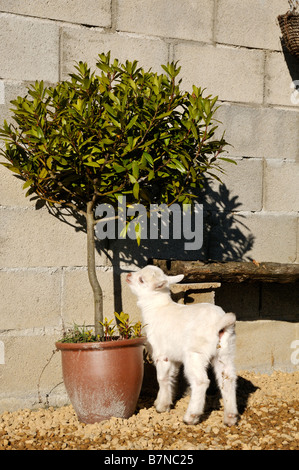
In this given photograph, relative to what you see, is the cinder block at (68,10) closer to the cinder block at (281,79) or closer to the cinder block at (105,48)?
the cinder block at (105,48)

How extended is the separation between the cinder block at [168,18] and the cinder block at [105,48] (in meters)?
0.09

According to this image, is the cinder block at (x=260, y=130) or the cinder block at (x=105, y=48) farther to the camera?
the cinder block at (x=260, y=130)

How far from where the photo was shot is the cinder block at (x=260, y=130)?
15.6 feet

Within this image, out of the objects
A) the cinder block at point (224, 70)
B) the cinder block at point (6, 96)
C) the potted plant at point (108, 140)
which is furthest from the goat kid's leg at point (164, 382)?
the cinder block at point (224, 70)

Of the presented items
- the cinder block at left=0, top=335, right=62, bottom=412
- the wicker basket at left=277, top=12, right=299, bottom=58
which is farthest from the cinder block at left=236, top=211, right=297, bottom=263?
the cinder block at left=0, top=335, right=62, bottom=412

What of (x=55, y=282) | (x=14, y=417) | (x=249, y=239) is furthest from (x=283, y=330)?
(x=14, y=417)

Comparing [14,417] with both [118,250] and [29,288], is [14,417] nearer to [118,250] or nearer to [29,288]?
[29,288]

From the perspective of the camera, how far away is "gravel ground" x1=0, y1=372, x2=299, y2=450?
10.7ft

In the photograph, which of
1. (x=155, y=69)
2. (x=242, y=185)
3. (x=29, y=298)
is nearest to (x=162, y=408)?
(x=29, y=298)

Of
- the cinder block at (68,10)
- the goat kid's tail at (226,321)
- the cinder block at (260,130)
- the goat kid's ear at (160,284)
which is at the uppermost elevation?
the cinder block at (68,10)

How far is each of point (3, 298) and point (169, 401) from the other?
1359 mm

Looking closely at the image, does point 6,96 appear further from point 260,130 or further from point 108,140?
point 260,130

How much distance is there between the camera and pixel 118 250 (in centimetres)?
443

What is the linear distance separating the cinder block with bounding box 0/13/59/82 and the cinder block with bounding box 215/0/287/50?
54.6 inches
